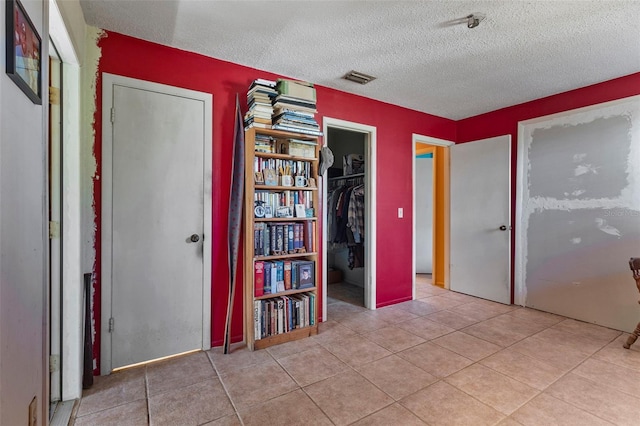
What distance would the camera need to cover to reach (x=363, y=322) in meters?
3.07

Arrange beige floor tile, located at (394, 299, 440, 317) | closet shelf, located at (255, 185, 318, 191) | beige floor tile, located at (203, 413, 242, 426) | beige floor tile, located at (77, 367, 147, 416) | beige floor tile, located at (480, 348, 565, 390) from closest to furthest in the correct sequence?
beige floor tile, located at (203, 413, 242, 426), beige floor tile, located at (77, 367, 147, 416), beige floor tile, located at (480, 348, 565, 390), closet shelf, located at (255, 185, 318, 191), beige floor tile, located at (394, 299, 440, 317)

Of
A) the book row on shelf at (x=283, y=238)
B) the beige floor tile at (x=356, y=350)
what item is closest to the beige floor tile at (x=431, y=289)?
the beige floor tile at (x=356, y=350)

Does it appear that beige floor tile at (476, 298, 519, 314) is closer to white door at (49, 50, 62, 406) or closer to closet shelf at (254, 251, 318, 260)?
closet shelf at (254, 251, 318, 260)

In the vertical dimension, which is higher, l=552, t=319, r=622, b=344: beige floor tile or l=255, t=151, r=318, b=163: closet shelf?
l=255, t=151, r=318, b=163: closet shelf

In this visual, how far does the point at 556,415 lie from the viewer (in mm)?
1683

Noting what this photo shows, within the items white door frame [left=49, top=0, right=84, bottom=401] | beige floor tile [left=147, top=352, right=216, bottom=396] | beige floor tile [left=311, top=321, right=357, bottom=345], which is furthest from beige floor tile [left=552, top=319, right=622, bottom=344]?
white door frame [left=49, top=0, right=84, bottom=401]

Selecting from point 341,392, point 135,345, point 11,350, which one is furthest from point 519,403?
point 135,345

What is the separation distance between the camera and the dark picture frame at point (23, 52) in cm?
88

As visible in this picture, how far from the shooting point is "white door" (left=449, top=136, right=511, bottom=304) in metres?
3.66

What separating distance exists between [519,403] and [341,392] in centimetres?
104

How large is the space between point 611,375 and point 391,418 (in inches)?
65.4

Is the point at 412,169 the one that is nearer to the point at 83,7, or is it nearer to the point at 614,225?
the point at 614,225

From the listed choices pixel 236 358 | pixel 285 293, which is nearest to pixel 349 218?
pixel 285 293

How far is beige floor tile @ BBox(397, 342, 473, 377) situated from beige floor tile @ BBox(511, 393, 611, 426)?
1.55 ft
